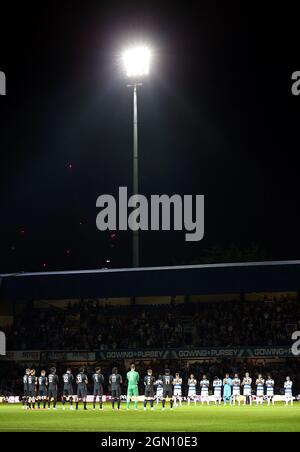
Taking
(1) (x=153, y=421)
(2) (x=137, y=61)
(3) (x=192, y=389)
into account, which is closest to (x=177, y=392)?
(3) (x=192, y=389)

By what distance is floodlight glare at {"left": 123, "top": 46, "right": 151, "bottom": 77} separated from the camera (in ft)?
161

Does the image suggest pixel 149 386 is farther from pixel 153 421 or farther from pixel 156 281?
pixel 156 281

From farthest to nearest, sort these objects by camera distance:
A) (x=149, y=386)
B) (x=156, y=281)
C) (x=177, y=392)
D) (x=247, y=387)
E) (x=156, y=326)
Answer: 1. (x=156, y=326)
2. (x=156, y=281)
3. (x=177, y=392)
4. (x=247, y=387)
5. (x=149, y=386)

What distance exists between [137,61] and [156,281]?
520 inches

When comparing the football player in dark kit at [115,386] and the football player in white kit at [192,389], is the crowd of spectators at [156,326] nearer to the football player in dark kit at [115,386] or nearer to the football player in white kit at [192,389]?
the football player in white kit at [192,389]

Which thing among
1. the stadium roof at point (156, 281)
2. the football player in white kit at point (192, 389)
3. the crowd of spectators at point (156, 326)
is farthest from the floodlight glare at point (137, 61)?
the football player in white kit at point (192, 389)

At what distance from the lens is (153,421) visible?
88.6 feet

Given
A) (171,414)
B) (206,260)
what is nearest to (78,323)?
(171,414)

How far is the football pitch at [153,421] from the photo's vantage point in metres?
24.1

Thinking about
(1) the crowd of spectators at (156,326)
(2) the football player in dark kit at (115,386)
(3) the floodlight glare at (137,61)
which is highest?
(3) the floodlight glare at (137,61)

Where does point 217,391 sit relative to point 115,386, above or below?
below

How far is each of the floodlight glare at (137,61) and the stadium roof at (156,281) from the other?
1184 centimetres

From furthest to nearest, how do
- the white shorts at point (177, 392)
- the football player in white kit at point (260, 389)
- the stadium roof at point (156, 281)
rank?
the stadium roof at point (156, 281) → the white shorts at point (177, 392) → the football player in white kit at point (260, 389)
